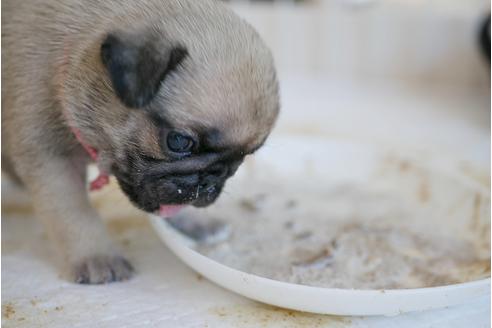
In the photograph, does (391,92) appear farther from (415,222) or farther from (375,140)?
(415,222)

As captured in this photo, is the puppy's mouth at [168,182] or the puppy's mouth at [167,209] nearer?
the puppy's mouth at [168,182]

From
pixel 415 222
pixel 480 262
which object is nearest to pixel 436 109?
pixel 415 222

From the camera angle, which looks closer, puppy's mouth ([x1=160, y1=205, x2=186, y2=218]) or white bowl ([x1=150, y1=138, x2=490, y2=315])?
white bowl ([x1=150, y1=138, x2=490, y2=315])

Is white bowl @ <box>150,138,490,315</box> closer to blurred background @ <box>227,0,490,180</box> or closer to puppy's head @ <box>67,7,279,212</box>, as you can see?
puppy's head @ <box>67,7,279,212</box>

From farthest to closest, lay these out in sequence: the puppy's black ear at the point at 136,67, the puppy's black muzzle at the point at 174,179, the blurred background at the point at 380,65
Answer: the blurred background at the point at 380,65 → the puppy's black muzzle at the point at 174,179 → the puppy's black ear at the point at 136,67

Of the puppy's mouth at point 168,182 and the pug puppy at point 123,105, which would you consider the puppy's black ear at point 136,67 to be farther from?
the puppy's mouth at point 168,182

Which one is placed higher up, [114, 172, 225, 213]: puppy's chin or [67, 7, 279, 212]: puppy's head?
[67, 7, 279, 212]: puppy's head

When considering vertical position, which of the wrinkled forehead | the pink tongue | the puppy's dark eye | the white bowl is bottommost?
the white bowl

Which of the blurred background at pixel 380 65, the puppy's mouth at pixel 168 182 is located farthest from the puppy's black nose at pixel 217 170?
the blurred background at pixel 380 65

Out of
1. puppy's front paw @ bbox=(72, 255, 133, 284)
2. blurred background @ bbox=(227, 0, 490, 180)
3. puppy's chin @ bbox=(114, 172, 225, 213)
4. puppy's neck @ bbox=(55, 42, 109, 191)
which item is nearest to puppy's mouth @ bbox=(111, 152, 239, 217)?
puppy's chin @ bbox=(114, 172, 225, 213)
